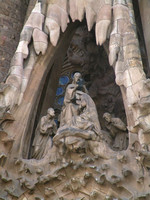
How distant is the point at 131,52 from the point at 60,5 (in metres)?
1.69

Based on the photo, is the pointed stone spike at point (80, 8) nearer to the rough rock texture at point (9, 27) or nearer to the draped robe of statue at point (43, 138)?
the draped robe of statue at point (43, 138)

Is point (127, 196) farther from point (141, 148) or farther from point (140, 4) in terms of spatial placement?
point (140, 4)

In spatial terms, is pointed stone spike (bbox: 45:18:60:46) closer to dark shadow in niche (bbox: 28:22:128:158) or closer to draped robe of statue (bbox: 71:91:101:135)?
dark shadow in niche (bbox: 28:22:128:158)

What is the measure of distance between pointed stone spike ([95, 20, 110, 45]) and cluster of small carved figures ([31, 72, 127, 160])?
2.24ft

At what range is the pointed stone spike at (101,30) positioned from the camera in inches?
292

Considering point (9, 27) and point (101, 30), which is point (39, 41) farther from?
point (9, 27)

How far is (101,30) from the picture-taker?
24.5 ft

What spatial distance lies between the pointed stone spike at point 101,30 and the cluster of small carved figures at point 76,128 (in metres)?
0.68

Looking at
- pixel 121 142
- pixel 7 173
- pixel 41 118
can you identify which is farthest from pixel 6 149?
pixel 121 142

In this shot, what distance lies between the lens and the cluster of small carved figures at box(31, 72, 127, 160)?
6.52 meters

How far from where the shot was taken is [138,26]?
353 inches

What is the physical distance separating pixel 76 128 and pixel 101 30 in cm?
181

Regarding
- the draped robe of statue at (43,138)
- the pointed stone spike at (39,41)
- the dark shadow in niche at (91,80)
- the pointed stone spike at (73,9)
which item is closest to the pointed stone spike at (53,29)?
the pointed stone spike at (39,41)

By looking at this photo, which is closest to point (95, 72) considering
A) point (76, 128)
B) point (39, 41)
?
point (39, 41)
